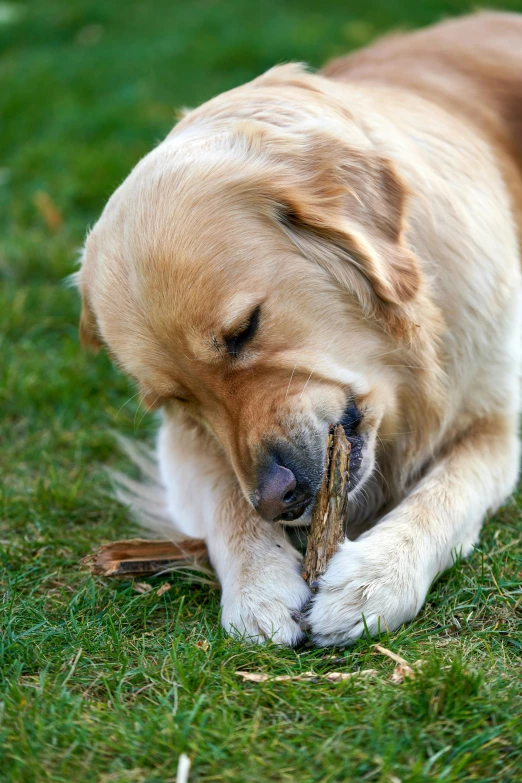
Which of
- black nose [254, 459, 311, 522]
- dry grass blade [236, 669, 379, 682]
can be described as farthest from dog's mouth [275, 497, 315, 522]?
dry grass blade [236, 669, 379, 682]

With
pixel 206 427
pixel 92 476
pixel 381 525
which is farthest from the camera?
pixel 92 476

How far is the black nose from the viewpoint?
100.0 inches

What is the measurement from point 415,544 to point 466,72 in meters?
2.52

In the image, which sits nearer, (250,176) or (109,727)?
(109,727)

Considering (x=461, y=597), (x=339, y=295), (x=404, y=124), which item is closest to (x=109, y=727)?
(x=461, y=597)

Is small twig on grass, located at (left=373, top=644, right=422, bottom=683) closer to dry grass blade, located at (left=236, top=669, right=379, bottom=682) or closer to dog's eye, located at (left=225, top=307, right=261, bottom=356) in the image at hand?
dry grass blade, located at (left=236, top=669, right=379, bottom=682)

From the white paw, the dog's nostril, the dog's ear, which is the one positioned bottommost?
the white paw

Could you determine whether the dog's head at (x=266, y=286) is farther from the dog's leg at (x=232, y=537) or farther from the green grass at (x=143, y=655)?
the green grass at (x=143, y=655)

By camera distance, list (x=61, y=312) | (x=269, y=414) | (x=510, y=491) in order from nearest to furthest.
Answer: (x=269, y=414) < (x=510, y=491) < (x=61, y=312)

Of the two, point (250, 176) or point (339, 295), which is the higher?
point (250, 176)

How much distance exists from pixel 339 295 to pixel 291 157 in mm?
477

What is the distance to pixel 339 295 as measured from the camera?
2.85 m

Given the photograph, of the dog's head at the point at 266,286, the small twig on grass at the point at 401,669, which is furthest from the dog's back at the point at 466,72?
the small twig on grass at the point at 401,669

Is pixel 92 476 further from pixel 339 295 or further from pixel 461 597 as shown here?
pixel 461 597
